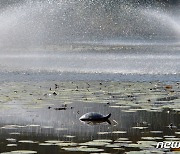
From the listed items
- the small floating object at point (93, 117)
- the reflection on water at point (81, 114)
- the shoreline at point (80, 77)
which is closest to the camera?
the reflection on water at point (81, 114)

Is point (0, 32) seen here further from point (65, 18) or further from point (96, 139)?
point (96, 139)

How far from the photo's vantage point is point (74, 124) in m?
19.5

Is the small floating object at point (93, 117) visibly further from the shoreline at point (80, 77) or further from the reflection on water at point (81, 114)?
the shoreline at point (80, 77)

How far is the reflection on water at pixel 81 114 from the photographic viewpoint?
1652 cm

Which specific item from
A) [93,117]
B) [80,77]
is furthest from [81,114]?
[80,77]

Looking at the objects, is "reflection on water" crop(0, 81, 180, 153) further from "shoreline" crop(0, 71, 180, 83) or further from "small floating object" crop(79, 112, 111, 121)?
"shoreline" crop(0, 71, 180, 83)

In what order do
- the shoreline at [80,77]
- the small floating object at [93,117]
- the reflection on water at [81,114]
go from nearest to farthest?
1. the reflection on water at [81,114]
2. the small floating object at [93,117]
3. the shoreline at [80,77]

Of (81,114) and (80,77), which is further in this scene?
(80,77)

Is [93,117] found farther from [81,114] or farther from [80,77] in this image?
[80,77]

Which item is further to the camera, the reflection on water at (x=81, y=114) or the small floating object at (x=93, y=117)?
the small floating object at (x=93, y=117)

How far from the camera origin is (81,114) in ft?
70.1

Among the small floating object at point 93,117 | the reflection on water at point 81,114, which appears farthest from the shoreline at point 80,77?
the small floating object at point 93,117

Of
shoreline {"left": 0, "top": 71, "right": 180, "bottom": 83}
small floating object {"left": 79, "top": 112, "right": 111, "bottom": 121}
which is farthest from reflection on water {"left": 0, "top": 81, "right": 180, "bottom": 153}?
shoreline {"left": 0, "top": 71, "right": 180, "bottom": 83}

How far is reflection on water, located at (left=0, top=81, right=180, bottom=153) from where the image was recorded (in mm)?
16516
